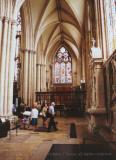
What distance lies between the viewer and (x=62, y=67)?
31141 millimetres

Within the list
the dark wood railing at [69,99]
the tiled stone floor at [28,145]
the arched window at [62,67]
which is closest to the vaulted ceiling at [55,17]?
the arched window at [62,67]

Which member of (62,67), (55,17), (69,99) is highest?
(55,17)

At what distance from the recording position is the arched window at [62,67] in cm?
3066

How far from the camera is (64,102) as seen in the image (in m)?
22.7

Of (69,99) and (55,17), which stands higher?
(55,17)

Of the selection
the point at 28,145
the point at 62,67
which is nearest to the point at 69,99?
the point at 62,67

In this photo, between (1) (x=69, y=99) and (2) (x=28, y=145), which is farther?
(1) (x=69, y=99)

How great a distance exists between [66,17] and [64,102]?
29.8ft

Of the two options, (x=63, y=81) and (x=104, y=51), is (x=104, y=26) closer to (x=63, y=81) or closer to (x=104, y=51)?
(x=104, y=51)

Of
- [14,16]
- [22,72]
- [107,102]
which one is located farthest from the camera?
[22,72]

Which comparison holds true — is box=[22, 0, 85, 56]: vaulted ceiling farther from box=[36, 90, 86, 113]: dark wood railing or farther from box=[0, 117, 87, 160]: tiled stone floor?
box=[0, 117, 87, 160]: tiled stone floor

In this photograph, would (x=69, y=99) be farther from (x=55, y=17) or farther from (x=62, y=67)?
(x=62, y=67)

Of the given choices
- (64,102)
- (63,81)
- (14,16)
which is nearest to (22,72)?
(64,102)

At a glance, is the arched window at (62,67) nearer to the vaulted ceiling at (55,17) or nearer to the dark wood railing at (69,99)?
the vaulted ceiling at (55,17)
